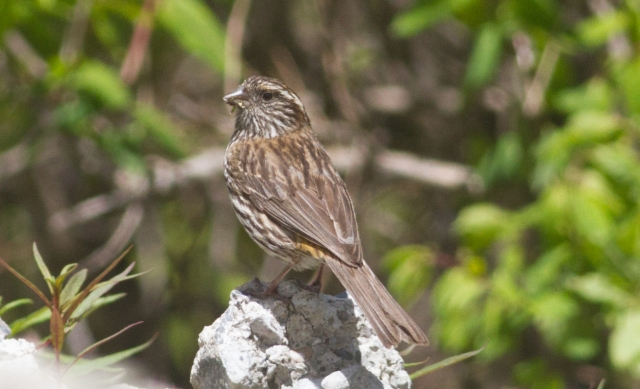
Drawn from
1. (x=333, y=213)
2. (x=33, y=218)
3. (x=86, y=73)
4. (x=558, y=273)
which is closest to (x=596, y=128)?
(x=558, y=273)

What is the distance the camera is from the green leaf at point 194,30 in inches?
219

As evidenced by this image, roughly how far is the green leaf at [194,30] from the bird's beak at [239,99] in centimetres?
71

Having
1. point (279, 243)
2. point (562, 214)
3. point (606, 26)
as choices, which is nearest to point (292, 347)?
point (279, 243)

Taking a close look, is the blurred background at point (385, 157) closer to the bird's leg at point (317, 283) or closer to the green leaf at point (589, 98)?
the green leaf at point (589, 98)

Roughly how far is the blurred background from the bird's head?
680mm

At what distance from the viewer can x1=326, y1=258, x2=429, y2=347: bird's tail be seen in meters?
3.05

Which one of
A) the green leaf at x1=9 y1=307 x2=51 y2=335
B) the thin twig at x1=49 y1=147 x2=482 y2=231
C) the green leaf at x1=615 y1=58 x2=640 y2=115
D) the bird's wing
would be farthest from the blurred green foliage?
the green leaf at x1=9 y1=307 x2=51 y2=335

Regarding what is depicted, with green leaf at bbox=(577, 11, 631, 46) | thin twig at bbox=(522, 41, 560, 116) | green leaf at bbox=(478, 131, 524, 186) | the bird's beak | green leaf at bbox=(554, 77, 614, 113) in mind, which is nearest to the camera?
the bird's beak

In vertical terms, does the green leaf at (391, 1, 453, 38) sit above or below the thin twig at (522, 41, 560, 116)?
above

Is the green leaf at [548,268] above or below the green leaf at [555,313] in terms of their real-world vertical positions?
above

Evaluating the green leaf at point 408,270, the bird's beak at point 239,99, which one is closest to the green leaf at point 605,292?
the green leaf at point 408,270

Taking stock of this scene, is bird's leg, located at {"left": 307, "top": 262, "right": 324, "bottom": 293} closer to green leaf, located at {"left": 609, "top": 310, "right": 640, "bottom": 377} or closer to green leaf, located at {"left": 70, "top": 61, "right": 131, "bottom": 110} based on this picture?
green leaf, located at {"left": 609, "top": 310, "right": 640, "bottom": 377}

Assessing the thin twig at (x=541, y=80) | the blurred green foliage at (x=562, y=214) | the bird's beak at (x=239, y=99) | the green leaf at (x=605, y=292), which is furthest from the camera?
the thin twig at (x=541, y=80)

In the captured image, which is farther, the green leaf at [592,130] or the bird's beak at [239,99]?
the green leaf at [592,130]
